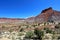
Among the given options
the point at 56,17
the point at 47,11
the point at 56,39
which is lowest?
the point at 56,39

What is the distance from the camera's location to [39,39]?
17.7 meters

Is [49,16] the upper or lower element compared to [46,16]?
lower

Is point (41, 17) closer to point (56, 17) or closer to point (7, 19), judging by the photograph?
point (56, 17)

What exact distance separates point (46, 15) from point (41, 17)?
248cm

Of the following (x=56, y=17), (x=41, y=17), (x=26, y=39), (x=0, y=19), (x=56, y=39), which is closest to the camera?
(x=56, y=39)

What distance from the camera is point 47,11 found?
7169cm

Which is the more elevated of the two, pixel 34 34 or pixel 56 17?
pixel 56 17

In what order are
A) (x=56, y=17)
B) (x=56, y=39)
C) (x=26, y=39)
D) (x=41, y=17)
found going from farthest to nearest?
(x=41, y=17) < (x=56, y=17) < (x=26, y=39) < (x=56, y=39)

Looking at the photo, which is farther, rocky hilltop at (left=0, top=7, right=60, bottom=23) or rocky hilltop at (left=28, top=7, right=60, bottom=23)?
rocky hilltop at (left=0, top=7, right=60, bottom=23)

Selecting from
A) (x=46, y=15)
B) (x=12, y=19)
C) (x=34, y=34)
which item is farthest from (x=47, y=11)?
(x=34, y=34)

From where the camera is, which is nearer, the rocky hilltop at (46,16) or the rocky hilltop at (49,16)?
the rocky hilltop at (49,16)

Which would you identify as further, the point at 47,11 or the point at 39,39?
the point at 47,11

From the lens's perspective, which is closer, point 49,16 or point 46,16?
point 49,16

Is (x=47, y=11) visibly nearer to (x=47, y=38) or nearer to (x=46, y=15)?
(x=46, y=15)
